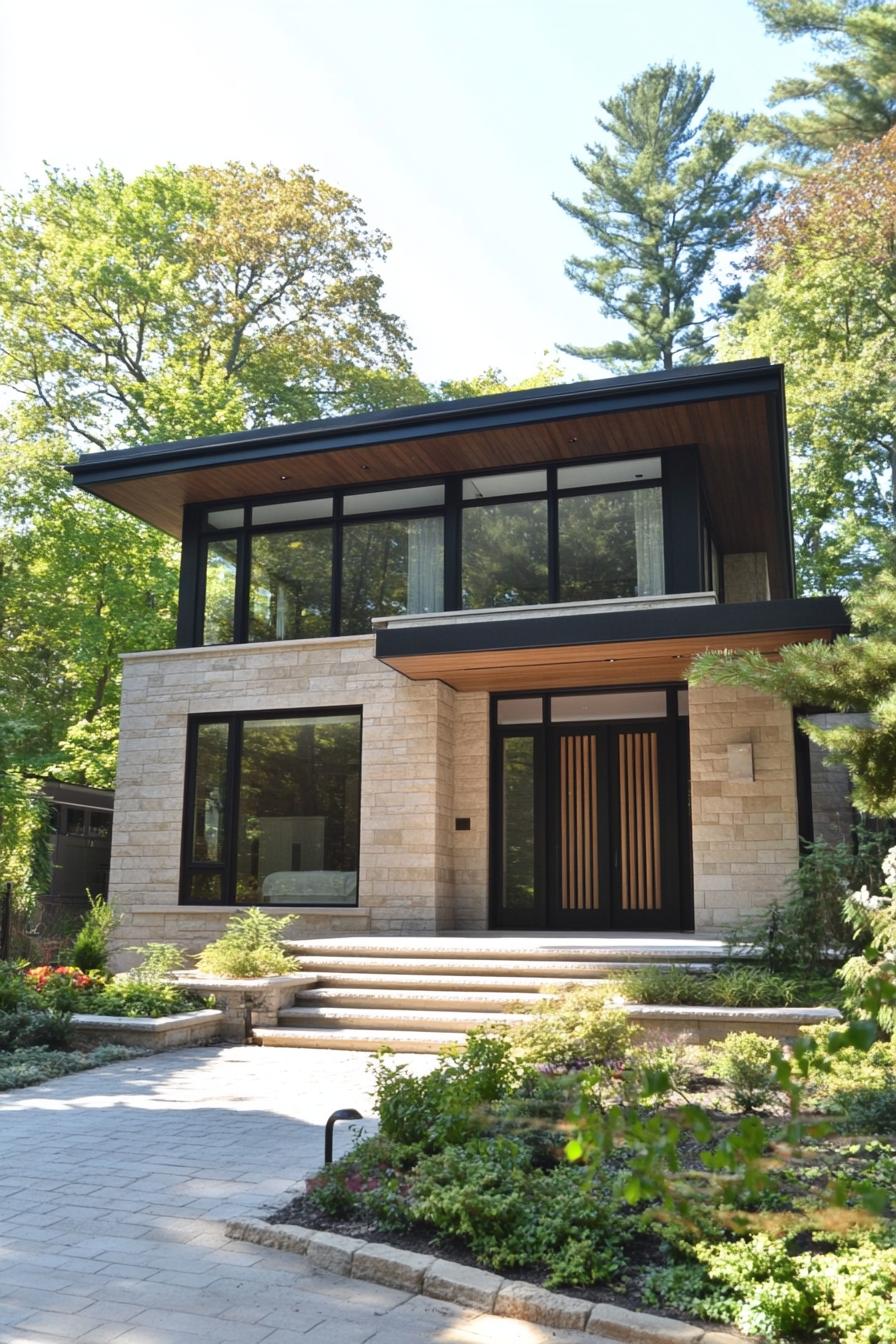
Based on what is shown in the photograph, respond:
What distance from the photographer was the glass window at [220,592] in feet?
A: 47.9

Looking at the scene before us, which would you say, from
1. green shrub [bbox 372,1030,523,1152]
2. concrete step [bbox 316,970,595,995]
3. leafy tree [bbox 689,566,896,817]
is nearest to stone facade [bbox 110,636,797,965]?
concrete step [bbox 316,970,595,995]

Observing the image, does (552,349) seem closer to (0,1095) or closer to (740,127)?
(740,127)

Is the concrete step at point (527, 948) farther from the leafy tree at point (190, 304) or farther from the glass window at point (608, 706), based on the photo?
the leafy tree at point (190, 304)

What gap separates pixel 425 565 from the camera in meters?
13.8

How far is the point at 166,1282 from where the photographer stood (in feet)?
13.3

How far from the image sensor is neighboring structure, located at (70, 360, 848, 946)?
12.0m

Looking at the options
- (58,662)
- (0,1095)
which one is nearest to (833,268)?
(58,662)

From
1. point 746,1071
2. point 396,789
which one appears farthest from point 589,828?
point 746,1071

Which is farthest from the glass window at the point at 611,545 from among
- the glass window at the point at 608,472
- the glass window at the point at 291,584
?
the glass window at the point at 291,584

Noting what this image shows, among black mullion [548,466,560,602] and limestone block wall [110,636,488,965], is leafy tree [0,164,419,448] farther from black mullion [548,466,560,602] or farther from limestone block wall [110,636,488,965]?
black mullion [548,466,560,602]

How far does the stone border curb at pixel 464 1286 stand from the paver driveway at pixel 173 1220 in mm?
51

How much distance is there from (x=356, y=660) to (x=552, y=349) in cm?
2111

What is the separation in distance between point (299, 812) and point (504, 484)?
4.86m

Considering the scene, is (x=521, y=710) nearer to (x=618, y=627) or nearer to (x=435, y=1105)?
(x=618, y=627)
